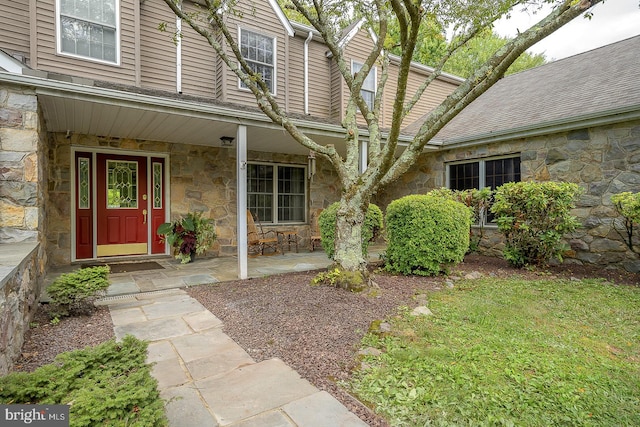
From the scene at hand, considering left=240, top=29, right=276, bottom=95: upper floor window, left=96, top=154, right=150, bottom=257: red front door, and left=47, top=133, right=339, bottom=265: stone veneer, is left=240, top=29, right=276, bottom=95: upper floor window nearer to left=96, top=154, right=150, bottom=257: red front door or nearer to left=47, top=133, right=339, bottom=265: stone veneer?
left=47, top=133, right=339, bottom=265: stone veneer

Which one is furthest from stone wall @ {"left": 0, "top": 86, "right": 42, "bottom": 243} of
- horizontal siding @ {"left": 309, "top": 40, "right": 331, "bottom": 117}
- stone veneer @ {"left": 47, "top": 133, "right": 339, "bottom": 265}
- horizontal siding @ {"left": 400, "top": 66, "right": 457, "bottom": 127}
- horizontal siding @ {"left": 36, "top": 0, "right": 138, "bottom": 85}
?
horizontal siding @ {"left": 400, "top": 66, "right": 457, "bottom": 127}

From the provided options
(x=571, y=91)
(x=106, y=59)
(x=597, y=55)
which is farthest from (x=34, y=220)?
(x=597, y=55)

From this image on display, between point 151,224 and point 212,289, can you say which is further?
point 151,224

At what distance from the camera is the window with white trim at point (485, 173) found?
6258 millimetres

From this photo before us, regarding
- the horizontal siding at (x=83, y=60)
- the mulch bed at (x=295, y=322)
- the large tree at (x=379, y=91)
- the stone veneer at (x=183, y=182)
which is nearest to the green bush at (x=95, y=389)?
the mulch bed at (x=295, y=322)

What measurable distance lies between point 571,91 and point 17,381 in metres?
8.14

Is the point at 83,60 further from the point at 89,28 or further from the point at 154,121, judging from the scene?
the point at 154,121

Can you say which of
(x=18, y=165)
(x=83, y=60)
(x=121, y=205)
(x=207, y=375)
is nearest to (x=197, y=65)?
(x=83, y=60)

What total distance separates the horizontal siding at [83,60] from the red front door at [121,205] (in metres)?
1.41

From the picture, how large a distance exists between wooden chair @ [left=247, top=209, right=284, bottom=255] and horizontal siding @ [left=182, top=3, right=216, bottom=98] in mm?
2725

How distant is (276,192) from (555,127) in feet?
17.8

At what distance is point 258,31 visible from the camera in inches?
282

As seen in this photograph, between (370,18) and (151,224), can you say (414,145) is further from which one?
(151,224)

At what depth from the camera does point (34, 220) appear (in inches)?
135
